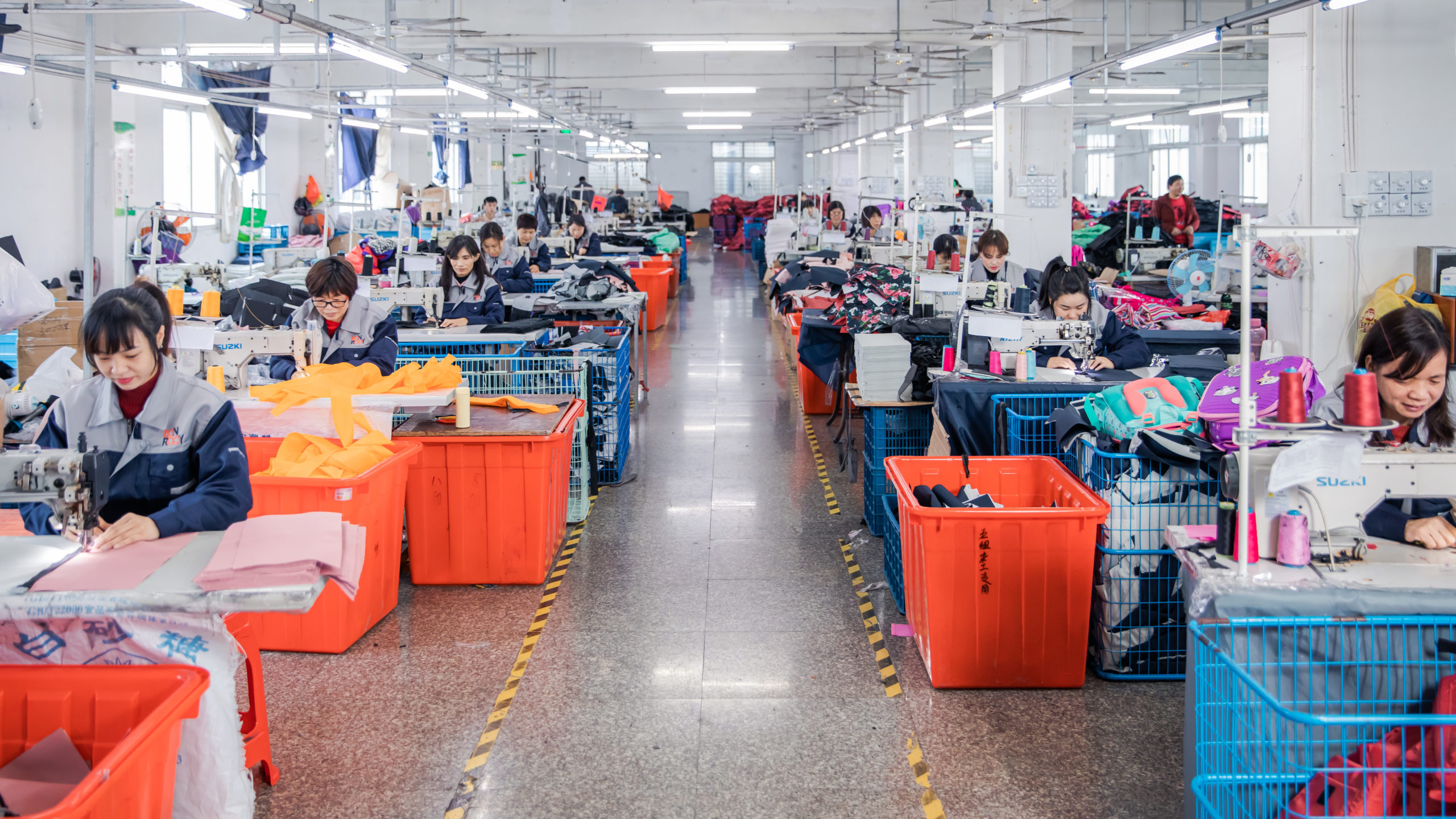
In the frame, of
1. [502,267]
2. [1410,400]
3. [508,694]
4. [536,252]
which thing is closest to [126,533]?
[508,694]

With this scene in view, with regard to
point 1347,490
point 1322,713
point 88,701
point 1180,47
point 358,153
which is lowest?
point 1322,713

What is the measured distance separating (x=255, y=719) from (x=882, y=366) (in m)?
3.12

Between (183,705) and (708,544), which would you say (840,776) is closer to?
(183,705)

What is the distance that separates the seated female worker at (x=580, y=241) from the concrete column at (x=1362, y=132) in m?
7.31

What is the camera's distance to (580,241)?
1215cm

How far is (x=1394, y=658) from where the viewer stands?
2180 millimetres

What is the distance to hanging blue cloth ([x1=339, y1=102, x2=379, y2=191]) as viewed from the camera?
16188 millimetres

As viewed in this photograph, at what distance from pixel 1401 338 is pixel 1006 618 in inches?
53.1

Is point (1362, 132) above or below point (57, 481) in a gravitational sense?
above

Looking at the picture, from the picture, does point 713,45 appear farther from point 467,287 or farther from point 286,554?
point 286,554

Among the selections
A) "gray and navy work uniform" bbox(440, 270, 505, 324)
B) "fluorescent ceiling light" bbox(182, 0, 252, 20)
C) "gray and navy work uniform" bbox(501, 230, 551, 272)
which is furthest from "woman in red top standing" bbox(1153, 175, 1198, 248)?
"fluorescent ceiling light" bbox(182, 0, 252, 20)

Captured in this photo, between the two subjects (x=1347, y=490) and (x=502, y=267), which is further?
(x=502, y=267)

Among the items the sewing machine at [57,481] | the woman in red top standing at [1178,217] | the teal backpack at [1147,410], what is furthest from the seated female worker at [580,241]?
the sewing machine at [57,481]

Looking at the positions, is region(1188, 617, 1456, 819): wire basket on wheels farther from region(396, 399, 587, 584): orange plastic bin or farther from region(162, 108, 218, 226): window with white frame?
region(162, 108, 218, 226): window with white frame
